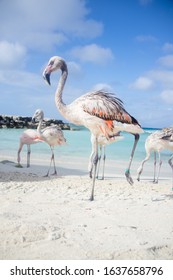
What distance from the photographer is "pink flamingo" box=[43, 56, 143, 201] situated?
5.36 meters

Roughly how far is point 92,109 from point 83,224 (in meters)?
2.26

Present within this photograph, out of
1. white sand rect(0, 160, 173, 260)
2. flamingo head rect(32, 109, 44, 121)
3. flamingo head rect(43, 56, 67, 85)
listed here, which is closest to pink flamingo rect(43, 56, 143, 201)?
flamingo head rect(43, 56, 67, 85)

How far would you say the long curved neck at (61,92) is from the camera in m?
5.51

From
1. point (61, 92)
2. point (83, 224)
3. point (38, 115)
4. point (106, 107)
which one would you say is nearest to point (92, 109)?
point (106, 107)

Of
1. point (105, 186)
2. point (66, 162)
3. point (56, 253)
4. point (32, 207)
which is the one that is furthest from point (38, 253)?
point (66, 162)

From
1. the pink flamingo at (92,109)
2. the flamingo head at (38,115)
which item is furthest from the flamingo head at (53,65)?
the flamingo head at (38,115)

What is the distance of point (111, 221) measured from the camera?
3.87 m

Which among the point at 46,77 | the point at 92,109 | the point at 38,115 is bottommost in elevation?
the point at 92,109

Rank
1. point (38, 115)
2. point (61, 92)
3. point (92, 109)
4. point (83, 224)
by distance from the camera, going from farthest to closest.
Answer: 1. point (38, 115)
2. point (61, 92)
3. point (92, 109)
4. point (83, 224)

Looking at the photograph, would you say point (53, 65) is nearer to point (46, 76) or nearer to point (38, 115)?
point (46, 76)

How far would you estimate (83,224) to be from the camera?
367 centimetres

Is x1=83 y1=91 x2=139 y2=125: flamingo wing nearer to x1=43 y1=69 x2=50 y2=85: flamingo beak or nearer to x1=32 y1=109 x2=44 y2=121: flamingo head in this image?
x1=43 y1=69 x2=50 y2=85: flamingo beak

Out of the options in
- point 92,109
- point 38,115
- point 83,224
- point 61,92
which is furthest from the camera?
point 38,115

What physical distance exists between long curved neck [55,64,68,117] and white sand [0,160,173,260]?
151cm
